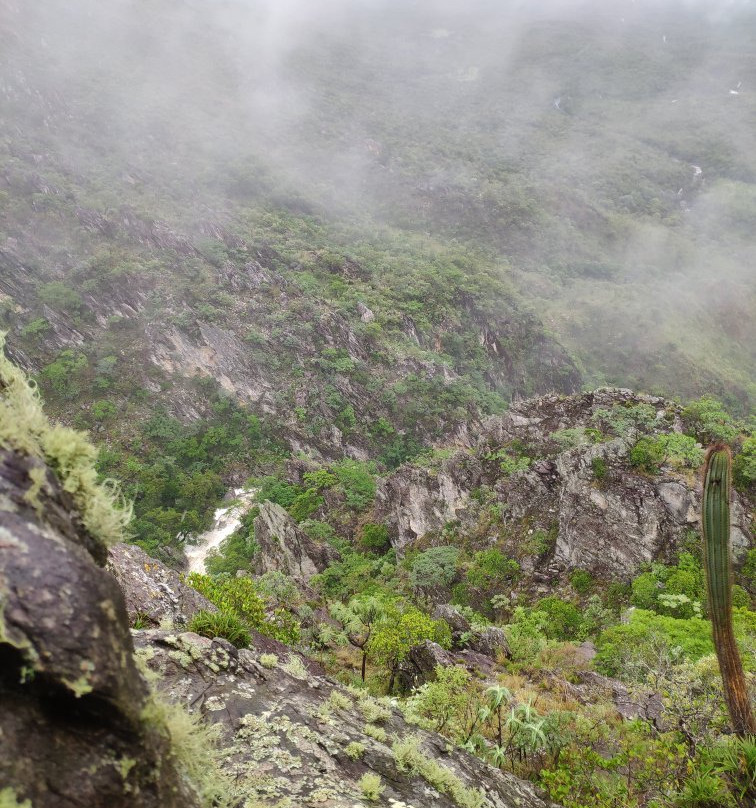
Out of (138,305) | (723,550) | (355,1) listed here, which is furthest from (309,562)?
(355,1)

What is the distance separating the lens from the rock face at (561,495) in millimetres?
20359

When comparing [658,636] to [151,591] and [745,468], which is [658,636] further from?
[151,591]

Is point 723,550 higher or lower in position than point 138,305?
lower

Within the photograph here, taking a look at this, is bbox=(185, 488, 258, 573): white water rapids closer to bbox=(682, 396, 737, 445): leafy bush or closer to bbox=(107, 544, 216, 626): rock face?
bbox=(107, 544, 216, 626): rock face

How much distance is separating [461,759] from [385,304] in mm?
57209

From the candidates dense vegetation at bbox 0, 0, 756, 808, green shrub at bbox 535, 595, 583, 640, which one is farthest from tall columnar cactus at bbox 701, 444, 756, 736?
green shrub at bbox 535, 595, 583, 640

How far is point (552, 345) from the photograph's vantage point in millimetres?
65750

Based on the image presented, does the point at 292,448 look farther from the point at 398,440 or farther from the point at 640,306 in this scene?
the point at 640,306

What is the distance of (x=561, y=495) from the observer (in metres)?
23.3

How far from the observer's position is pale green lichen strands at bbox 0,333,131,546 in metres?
2.17

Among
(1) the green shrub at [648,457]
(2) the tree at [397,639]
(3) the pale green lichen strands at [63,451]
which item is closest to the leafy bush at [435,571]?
(2) the tree at [397,639]

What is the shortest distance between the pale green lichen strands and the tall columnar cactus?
5.14 m

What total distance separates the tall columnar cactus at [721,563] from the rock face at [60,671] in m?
5.04

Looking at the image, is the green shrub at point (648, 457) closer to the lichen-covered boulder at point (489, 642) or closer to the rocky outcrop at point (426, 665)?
the lichen-covered boulder at point (489, 642)
